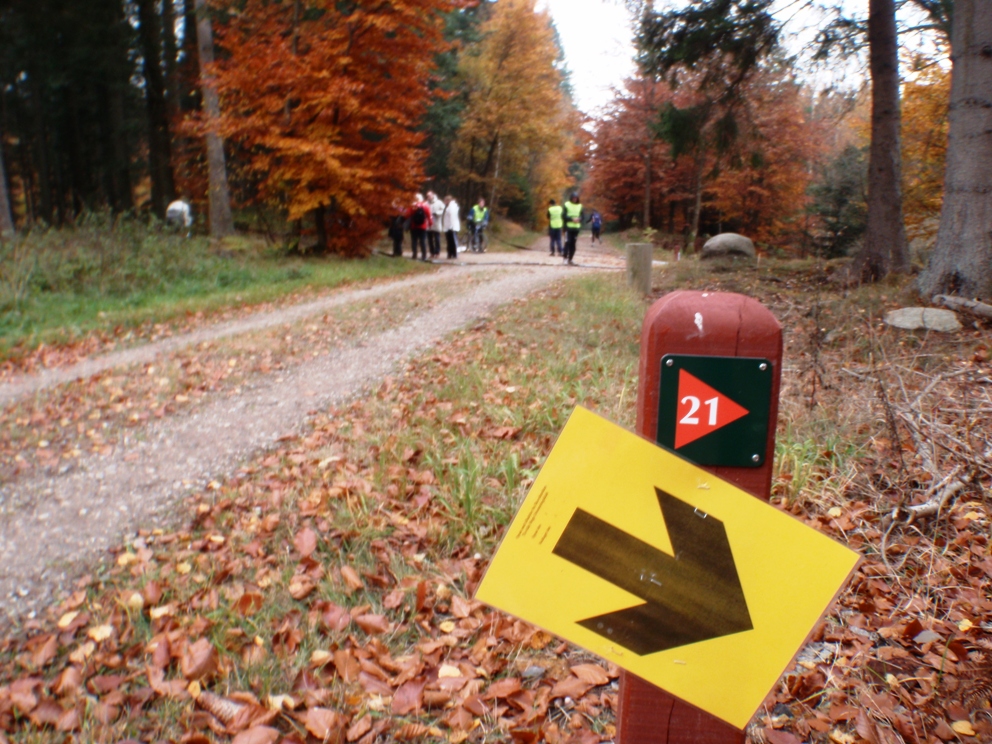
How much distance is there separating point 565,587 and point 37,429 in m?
6.38

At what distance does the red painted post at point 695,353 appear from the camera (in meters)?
1.32

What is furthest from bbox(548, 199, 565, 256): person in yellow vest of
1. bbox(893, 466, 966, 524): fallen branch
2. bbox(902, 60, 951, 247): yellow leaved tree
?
bbox(893, 466, 966, 524): fallen branch

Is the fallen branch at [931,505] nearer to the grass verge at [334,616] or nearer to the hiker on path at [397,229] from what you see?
the grass verge at [334,616]

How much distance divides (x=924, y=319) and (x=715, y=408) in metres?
6.79

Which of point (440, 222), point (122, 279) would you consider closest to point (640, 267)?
point (122, 279)

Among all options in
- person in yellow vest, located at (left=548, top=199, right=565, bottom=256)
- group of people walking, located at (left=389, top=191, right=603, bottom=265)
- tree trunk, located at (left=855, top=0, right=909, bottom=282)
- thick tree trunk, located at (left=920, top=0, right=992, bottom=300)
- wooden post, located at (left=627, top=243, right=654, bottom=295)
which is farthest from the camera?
person in yellow vest, located at (left=548, top=199, right=565, bottom=256)

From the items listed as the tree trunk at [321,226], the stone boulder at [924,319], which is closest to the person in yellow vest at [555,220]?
the tree trunk at [321,226]

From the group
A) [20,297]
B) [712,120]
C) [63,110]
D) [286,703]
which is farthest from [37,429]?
[63,110]

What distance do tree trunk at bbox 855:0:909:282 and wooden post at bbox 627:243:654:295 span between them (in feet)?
10.4

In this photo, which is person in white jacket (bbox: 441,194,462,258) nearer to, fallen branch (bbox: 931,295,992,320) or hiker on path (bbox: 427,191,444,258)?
hiker on path (bbox: 427,191,444,258)

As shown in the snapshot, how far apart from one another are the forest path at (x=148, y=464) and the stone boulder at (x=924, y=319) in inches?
192

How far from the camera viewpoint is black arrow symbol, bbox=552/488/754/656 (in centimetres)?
138

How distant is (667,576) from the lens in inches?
55.2

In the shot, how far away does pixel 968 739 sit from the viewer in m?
2.44
